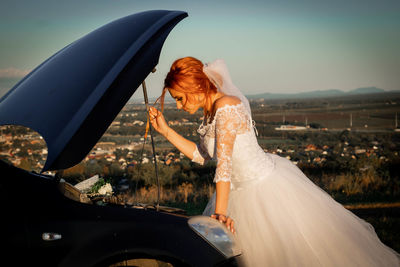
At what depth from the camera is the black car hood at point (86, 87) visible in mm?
1810

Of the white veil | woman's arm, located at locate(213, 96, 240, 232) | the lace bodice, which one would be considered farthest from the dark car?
the white veil

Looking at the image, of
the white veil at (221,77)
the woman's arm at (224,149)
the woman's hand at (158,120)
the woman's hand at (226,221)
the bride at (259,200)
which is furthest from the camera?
the woman's hand at (158,120)

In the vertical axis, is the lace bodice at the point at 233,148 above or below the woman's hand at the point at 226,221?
above

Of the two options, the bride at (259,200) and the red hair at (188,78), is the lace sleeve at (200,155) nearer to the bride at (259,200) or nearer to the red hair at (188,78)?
the bride at (259,200)

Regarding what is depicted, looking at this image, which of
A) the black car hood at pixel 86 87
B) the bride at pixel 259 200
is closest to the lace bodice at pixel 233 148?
the bride at pixel 259 200

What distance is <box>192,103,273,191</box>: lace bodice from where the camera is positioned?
258cm

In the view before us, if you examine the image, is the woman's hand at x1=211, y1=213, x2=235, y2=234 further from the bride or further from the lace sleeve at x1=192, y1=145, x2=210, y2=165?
the lace sleeve at x1=192, y1=145, x2=210, y2=165

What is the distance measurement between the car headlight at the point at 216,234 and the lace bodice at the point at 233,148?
0.34 m

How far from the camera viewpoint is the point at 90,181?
336 centimetres

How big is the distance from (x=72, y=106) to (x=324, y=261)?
2.02 m

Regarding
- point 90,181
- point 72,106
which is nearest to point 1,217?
point 72,106

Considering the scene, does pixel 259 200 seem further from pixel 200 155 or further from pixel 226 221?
pixel 200 155

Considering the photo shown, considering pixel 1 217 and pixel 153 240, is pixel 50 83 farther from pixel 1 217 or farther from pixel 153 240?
pixel 153 240

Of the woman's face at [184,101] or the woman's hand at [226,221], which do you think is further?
the woman's face at [184,101]
